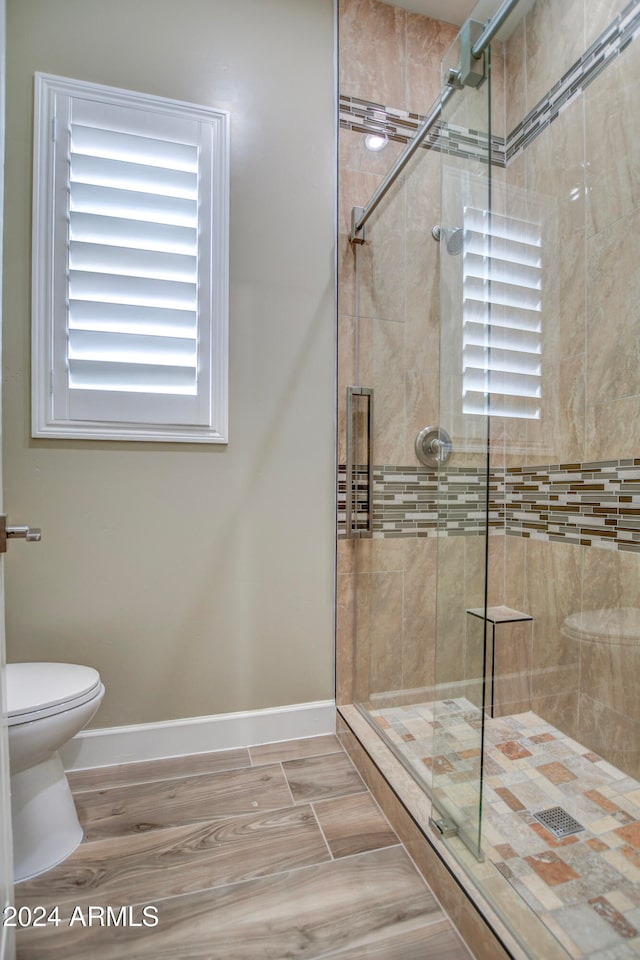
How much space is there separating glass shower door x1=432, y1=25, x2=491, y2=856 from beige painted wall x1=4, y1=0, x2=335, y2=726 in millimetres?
726

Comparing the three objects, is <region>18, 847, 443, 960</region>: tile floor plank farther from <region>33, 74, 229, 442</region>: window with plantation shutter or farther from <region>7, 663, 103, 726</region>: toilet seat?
<region>33, 74, 229, 442</region>: window with plantation shutter

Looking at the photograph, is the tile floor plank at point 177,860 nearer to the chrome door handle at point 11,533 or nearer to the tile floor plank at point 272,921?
the tile floor plank at point 272,921

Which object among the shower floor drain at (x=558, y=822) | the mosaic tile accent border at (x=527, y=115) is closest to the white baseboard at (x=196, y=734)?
the shower floor drain at (x=558, y=822)

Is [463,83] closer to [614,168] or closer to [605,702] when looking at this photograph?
[614,168]

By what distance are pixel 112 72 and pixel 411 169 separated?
42.5 inches

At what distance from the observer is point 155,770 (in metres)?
1.66

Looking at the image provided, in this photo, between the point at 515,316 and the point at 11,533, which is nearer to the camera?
the point at 11,533

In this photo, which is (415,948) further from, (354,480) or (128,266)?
(128,266)

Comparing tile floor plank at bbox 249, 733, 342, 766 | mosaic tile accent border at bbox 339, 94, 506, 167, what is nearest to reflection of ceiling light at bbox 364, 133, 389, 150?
mosaic tile accent border at bbox 339, 94, 506, 167

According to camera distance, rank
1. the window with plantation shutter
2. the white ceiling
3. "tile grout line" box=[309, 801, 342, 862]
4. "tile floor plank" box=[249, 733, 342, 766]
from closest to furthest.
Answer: "tile grout line" box=[309, 801, 342, 862]
the window with plantation shutter
"tile floor plank" box=[249, 733, 342, 766]
the white ceiling

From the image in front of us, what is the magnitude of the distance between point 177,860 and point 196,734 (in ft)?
1.66

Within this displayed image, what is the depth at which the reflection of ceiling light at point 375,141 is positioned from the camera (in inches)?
77.8

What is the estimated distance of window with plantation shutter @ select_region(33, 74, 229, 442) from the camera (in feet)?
5.32

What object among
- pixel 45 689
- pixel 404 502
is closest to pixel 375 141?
pixel 404 502
